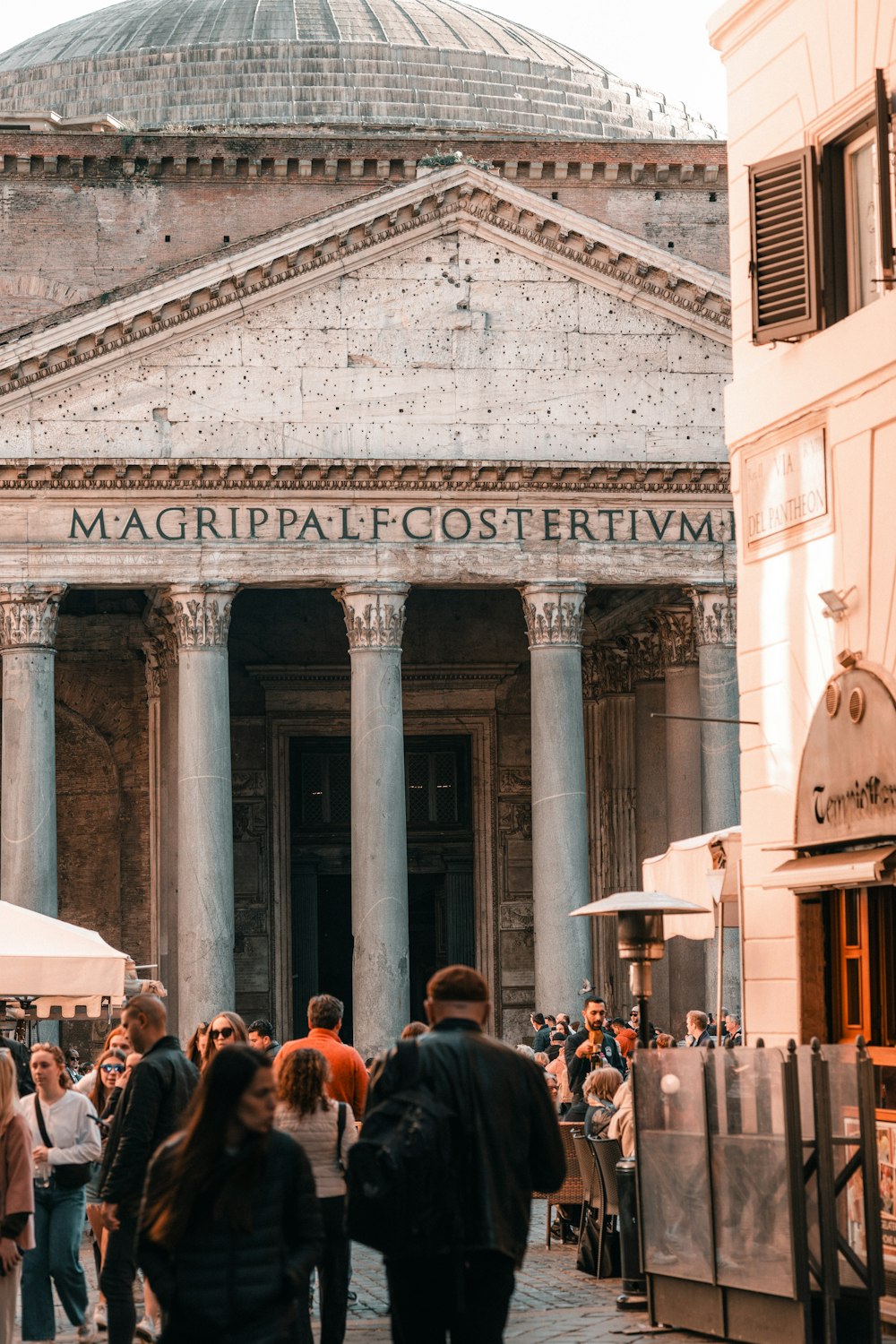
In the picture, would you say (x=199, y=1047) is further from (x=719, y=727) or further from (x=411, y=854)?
(x=411, y=854)

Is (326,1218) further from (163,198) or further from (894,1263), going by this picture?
(163,198)

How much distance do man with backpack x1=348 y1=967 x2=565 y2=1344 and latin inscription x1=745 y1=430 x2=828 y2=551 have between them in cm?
486

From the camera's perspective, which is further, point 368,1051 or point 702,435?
point 702,435

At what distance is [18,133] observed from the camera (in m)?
31.1

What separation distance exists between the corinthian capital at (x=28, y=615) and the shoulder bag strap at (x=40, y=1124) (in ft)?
47.8

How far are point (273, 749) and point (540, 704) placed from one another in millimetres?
6649

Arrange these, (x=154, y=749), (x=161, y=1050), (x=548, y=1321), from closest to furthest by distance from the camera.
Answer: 1. (x=161, y=1050)
2. (x=548, y=1321)
3. (x=154, y=749)

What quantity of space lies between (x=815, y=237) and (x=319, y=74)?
94.5 feet

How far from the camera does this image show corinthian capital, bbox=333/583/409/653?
82.8ft

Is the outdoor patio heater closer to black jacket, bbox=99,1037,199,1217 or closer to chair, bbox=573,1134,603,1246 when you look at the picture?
chair, bbox=573,1134,603,1246

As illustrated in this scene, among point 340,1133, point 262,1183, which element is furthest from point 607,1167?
point 262,1183

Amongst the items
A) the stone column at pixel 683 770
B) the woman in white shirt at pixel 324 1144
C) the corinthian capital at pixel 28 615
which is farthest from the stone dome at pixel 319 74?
the woman in white shirt at pixel 324 1144

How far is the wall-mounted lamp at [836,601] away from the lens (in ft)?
34.1

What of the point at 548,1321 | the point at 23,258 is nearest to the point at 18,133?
the point at 23,258
